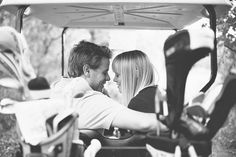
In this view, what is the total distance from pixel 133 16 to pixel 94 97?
4.58 ft

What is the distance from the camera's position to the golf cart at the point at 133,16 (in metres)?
2.00

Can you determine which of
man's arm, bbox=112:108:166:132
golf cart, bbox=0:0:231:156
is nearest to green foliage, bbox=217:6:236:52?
golf cart, bbox=0:0:231:156

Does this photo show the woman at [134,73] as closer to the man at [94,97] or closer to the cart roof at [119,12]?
the man at [94,97]

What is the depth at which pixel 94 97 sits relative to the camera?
2.69 metres

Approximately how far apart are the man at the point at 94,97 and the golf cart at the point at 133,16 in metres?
0.14

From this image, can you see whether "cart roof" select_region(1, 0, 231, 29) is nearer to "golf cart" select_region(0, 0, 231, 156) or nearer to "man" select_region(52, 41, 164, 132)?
"golf cart" select_region(0, 0, 231, 156)

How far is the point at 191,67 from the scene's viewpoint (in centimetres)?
192

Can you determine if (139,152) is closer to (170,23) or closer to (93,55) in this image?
(93,55)

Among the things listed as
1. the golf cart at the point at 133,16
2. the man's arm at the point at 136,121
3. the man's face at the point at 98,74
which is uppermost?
the golf cart at the point at 133,16

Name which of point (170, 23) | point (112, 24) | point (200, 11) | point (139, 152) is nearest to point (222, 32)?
point (170, 23)

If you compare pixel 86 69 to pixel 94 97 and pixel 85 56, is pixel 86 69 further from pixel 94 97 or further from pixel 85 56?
pixel 94 97

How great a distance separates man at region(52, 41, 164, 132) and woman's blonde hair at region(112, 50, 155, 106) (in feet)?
0.47

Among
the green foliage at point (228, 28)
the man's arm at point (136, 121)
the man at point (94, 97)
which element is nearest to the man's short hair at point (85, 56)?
the man at point (94, 97)

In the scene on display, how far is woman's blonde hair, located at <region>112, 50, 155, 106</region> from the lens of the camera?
10.1 ft
